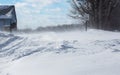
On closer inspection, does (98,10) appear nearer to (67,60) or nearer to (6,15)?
(6,15)

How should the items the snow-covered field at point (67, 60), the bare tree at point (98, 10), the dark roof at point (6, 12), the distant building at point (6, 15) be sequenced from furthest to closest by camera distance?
the dark roof at point (6, 12) < the distant building at point (6, 15) < the bare tree at point (98, 10) < the snow-covered field at point (67, 60)

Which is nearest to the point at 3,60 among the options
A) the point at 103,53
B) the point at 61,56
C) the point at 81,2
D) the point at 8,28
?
the point at 61,56

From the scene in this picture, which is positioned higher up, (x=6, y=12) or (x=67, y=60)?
(x=6, y=12)

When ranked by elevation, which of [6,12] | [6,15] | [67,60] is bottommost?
[67,60]

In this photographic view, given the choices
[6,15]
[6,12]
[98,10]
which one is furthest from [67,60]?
[6,12]

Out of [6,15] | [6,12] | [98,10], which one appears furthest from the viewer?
[6,12]

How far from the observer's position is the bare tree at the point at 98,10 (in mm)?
25234

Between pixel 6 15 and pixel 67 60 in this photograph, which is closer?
pixel 67 60

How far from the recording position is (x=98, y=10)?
26.9 m

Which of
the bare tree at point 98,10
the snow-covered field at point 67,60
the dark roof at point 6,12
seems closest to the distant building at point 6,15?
the dark roof at point 6,12

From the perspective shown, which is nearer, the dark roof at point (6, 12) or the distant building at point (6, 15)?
the distant building at point (6, 15)

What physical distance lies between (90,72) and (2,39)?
9104 millimetres

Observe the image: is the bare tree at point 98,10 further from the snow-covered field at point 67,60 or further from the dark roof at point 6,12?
the snow-covered field at point 67,60

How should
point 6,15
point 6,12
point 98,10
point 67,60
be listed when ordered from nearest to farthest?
point 67,60, point 98,10, point 6,15, point 6,12
